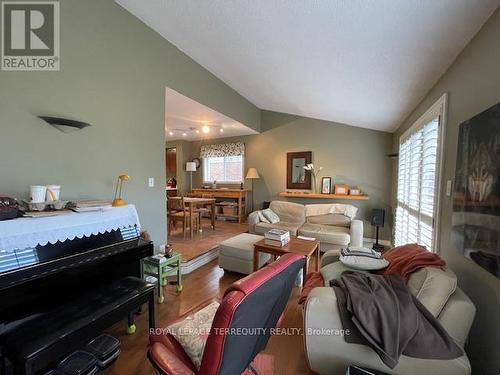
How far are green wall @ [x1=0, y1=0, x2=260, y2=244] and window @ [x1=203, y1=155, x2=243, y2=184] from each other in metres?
3.02

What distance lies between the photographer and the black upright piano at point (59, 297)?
45.3 inches

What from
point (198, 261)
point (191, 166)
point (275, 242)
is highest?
point (191, 166)

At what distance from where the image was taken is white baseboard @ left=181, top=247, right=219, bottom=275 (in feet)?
9.72

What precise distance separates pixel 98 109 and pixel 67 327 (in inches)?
72.5

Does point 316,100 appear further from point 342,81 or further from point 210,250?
point 210,250

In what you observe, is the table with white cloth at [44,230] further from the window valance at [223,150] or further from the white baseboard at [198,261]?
the window valance at [223,150]

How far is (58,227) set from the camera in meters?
1.44

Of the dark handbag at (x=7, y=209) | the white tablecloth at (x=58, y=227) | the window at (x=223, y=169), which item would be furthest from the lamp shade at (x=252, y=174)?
the dark handbag at (x=7, y=209)

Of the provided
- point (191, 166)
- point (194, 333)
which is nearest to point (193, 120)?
point (191, 166)

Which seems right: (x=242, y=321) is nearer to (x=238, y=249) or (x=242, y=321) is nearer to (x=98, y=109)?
(x=238, y=249)

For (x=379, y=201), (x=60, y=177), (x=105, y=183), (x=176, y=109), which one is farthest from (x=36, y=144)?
(x=379, y=201)

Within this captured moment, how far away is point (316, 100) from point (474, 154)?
257cm

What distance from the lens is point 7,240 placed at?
4.02 ft

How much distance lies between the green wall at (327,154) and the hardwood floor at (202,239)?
113 centimetres
